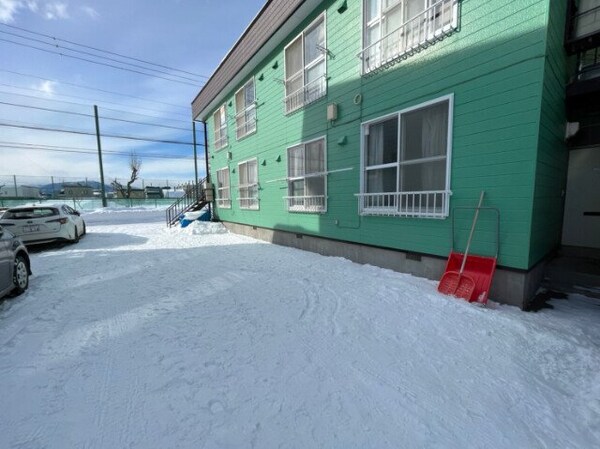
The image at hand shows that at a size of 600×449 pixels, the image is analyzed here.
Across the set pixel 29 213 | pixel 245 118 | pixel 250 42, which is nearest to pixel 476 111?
pixel 250 42

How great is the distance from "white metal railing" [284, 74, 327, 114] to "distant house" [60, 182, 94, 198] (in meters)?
41.2

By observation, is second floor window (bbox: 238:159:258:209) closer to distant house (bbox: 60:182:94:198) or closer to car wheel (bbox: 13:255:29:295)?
car wheel (bbox: 13:255:29:295)

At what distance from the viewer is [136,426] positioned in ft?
5.64

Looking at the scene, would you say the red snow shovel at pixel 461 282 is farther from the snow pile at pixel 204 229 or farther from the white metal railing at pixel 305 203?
the snow pile at pixel 204 229

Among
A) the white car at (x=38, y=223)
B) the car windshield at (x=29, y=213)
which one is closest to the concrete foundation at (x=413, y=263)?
the white car at (x=38, y=223)

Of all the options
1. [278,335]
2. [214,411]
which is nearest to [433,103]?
[278,335]

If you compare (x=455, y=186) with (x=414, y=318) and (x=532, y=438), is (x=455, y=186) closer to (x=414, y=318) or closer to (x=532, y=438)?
(x=414, y=318)

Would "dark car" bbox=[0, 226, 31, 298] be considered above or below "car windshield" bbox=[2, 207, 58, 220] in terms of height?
below

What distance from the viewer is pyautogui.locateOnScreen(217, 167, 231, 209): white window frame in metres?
11.5

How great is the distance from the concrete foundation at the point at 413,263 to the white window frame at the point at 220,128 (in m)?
5.81

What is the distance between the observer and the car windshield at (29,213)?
7.45 m

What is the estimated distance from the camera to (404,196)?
4629mm

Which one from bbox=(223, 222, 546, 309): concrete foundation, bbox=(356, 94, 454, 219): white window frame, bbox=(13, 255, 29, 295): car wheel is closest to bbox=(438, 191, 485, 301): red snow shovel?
bbox=(223, 222, 546, 309): concrete foundation

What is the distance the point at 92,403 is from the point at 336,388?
1.75m
